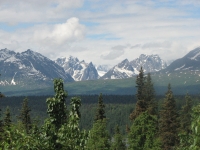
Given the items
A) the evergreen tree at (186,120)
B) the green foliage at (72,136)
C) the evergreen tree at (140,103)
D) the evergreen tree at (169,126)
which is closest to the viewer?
the green foliage at (72,136)

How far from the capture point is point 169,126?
68000mm

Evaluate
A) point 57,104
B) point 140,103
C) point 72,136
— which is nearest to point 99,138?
point 140,103

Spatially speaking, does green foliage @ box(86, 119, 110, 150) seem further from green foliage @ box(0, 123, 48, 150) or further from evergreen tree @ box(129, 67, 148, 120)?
green foliage @ box(0, 123, 48, 150)

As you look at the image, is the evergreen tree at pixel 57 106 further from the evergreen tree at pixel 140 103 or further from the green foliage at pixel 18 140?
the evergreen tree at pixel 140 103

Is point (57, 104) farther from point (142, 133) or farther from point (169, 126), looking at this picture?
point (169, 126)

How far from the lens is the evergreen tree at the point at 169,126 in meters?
66.4

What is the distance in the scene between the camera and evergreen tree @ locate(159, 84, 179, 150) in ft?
218

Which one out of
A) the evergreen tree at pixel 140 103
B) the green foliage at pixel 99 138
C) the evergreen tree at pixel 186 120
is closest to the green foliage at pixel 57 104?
the green foliage at pixel 99 138

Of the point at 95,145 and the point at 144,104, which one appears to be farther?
the point at 144,104

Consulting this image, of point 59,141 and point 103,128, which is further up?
point 59,141

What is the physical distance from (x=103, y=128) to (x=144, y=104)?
1687 cm

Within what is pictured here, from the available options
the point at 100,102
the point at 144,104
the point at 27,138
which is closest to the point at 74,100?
the point at 27,138

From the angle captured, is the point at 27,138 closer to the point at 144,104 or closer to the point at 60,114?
the point at 60,114

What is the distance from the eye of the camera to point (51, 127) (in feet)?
54.1
